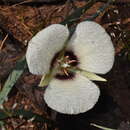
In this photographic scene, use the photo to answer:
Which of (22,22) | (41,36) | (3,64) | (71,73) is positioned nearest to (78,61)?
(71,73)

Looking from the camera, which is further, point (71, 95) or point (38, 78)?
Result: point (38, 78)

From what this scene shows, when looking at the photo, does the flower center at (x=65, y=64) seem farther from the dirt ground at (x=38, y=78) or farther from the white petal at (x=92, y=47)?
the dirt ground at (x=38, y=78)

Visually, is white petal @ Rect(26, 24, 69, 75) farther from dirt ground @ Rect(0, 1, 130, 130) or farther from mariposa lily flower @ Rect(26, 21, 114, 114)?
dirt ground @ Rect(0, 1, 130, 130)

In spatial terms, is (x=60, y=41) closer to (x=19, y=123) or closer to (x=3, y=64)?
(x=3, y=64)

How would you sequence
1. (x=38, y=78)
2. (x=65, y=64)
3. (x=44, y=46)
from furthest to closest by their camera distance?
(x=38, y=78) < (x=65, y=64) < (x=44, y=46)

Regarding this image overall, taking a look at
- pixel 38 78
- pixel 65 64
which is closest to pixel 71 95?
pixel 65 64

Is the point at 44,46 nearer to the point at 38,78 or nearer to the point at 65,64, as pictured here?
the point at 65,64

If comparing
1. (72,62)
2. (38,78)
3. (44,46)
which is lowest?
(38,78)

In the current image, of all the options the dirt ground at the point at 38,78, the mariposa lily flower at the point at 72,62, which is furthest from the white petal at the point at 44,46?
the dirt ground at the point at 38,78
